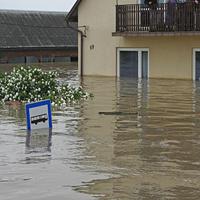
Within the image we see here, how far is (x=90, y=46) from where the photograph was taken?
32.2 metres

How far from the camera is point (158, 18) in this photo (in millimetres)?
27406

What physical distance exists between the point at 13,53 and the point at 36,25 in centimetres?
503

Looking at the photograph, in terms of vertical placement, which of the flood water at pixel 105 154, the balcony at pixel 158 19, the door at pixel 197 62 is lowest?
the flood water at pixel 105 154

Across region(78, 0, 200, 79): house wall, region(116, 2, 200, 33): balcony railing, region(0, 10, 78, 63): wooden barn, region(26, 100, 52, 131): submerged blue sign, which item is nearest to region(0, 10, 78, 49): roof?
region(0, 10, 78, 63): wooden barn

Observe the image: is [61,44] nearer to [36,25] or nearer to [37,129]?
[36,25]

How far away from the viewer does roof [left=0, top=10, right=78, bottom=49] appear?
170 feet

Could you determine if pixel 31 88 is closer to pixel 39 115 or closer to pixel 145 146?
pixel 39 115

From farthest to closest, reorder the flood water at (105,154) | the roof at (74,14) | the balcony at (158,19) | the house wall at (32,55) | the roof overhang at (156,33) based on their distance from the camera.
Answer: the house wall at (32,55) < the roof at (74,14) < the balcony at (158,19) < the roof overhang at (156,33) < the flood water at (105,154)

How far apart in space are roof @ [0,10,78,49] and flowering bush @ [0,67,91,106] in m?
32.7

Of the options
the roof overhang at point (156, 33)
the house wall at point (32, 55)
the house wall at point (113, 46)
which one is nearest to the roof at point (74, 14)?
the house wall at point (113, 46)

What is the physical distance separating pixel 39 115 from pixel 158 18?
1595 centimetres

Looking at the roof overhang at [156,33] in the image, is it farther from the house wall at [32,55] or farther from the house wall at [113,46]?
the house wall at [32,55]

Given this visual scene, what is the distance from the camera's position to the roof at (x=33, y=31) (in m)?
51.8

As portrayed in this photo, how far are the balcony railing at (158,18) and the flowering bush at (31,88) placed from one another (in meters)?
9.45
